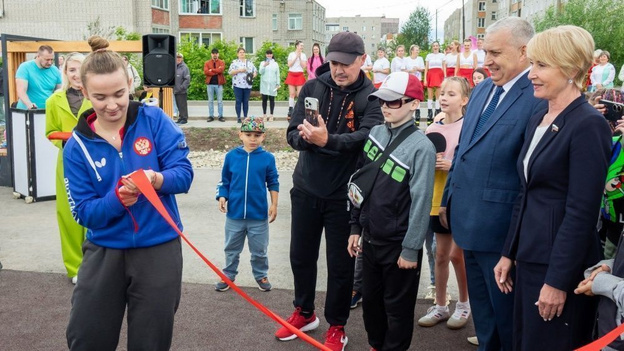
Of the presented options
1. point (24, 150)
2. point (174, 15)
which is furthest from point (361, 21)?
point (24, 150)

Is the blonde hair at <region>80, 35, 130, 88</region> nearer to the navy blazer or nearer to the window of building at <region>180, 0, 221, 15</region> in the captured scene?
the navy blazer

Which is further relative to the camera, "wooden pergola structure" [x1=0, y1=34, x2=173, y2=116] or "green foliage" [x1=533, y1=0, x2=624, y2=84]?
"green foliage" [x1=533, y1=0, x2=624, y2=84]

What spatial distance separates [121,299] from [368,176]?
1619mm

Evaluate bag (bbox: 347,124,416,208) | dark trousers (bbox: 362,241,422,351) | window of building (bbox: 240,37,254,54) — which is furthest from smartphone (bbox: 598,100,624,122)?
window of building (bbox: 240,37,254,54)

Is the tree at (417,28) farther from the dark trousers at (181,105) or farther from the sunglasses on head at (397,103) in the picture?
the sunglasses on head at (397,103)

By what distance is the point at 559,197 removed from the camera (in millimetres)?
2842

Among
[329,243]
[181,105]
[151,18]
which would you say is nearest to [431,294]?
[329,243]

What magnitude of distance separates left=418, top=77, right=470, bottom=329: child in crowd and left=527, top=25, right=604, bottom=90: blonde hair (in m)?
1.62

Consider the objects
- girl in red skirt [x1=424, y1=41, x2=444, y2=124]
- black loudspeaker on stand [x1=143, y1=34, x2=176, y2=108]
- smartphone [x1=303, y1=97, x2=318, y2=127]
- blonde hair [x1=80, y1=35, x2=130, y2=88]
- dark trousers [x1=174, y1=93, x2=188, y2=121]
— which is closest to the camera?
blonde hair [x1=80, y1=35, x2=130, y2=88]

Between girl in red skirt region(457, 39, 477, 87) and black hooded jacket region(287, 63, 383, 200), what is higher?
girl in red skirt region(457, 39, 477, 87)

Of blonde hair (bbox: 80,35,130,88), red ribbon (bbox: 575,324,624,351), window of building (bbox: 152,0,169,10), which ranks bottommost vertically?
red ribbon (bbox: 575,324,624,351)

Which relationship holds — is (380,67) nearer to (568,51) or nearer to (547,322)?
(568,51)

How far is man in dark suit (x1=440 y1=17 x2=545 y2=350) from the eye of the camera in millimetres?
3281

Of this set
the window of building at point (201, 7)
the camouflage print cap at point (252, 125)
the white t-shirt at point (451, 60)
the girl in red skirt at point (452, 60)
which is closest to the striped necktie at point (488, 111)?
the camouflage print cap at point (252, 125)
